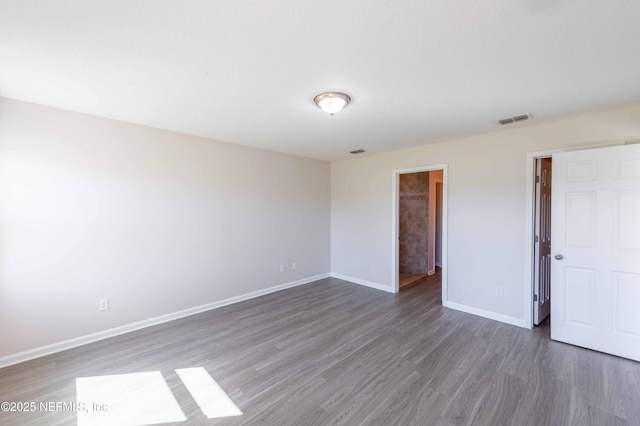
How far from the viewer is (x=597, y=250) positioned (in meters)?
2.67

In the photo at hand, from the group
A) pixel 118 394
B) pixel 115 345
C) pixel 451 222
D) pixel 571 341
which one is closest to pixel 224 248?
pixel 115 345

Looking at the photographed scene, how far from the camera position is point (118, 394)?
210 centimetres

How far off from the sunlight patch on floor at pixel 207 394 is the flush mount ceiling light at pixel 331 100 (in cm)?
251

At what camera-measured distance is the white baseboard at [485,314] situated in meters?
3.30

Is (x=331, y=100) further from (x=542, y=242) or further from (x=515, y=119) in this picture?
(x=542, y=242)

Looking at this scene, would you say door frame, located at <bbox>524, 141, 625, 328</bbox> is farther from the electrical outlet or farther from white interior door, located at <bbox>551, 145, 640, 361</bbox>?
the electrical outlet

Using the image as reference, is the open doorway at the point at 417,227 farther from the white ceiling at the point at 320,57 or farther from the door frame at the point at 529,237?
the white ceiling at the point at 320,57

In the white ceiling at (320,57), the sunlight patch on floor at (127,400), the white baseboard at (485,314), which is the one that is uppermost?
the white ceiling at (320,57)

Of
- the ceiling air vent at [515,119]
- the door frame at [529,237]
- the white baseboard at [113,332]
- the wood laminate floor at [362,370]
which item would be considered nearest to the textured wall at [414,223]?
the wood laminate floor at [362,370]

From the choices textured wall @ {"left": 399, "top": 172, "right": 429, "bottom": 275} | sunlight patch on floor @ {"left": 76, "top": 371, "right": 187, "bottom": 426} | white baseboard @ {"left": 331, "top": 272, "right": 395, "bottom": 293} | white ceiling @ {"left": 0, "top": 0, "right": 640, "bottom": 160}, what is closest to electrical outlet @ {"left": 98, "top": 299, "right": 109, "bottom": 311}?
sunlight patch on floor @ {"left": 76, "top": 371, "right": 187, "bottom": 426}

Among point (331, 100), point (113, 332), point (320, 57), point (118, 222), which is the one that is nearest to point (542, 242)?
point (331, 100)

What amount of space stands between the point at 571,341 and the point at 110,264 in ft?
16.6

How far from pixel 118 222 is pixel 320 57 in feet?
9.43

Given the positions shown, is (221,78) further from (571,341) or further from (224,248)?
(571,341)
